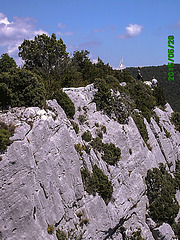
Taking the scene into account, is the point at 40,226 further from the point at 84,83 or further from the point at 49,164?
the point at 84,83

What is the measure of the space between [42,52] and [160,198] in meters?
15.5

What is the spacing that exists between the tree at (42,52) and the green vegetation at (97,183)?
10.4 m

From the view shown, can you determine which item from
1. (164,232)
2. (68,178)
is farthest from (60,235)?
(164,232)

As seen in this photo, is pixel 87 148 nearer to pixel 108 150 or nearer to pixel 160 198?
pixel 108 150

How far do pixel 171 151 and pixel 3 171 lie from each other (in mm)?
20383

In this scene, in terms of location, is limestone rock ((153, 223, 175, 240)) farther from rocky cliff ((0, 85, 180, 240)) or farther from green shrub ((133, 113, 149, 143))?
green shrub ((133, 113, 149, 143))

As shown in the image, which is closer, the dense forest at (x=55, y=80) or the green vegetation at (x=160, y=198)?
the dense forest at (x=55, y=80)

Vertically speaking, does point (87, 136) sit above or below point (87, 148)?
above

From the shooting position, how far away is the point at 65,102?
15.5m

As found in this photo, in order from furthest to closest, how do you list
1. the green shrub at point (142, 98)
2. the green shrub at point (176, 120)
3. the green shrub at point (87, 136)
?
1. the green shrub at point (176, 120)
2. the green shrub at point (142, 98)
3. the green shrub at point (87, 136)

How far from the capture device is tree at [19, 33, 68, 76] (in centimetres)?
2094

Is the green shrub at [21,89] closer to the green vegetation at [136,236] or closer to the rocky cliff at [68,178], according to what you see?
the rocky cliff at [68,178]

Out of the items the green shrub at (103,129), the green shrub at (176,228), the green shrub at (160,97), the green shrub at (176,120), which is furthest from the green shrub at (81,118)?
the green shrub at (176,120)

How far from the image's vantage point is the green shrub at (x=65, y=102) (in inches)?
608
